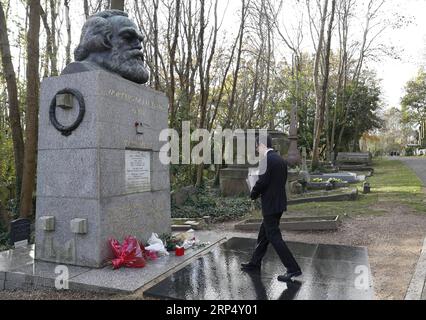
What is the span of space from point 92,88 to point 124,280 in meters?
3.00

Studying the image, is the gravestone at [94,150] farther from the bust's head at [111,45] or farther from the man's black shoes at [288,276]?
the man's black shoes at [288,276]

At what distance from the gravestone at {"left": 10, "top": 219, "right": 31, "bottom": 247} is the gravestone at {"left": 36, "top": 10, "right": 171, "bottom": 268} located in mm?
1067

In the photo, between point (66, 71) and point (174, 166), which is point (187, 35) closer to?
point (174, 166)

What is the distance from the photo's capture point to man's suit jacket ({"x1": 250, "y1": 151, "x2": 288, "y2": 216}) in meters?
5.10

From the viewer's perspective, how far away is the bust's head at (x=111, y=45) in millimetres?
6445

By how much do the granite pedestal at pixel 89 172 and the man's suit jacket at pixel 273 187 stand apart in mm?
2443

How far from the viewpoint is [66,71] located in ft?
20.3

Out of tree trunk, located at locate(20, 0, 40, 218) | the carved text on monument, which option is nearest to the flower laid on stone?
the carved text on monument

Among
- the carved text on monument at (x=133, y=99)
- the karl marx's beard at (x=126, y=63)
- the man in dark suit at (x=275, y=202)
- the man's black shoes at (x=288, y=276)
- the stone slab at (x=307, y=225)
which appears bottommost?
the man's black shoes at (x=288, y=276)

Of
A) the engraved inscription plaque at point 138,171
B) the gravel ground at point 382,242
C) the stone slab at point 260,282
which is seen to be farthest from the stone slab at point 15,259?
the stone slab at point 260,282

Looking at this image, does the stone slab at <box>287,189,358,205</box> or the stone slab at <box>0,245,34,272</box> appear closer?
the stone slab at <box>0,245,34,272</box>

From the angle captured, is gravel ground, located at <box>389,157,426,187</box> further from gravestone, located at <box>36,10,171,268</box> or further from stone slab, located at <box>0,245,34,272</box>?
stone slab, located at <box>0,245,34,272</box>

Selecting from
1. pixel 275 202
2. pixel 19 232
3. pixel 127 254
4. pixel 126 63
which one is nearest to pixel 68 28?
pixel 126 63

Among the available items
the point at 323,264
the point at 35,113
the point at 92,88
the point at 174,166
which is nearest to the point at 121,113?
the point at 92,88
